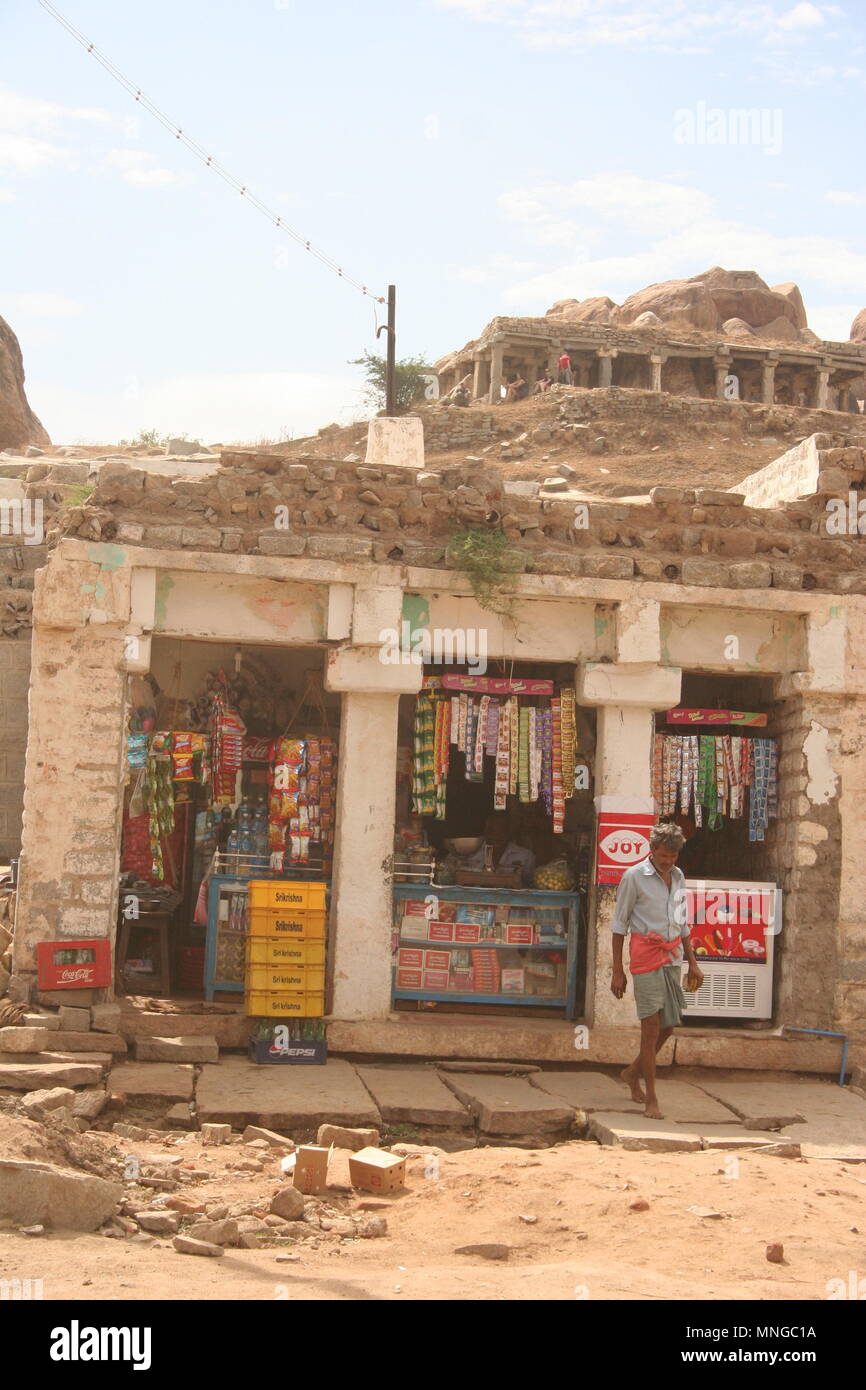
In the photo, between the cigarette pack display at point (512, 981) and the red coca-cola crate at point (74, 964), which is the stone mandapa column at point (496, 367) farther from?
the red coca-cola crate at point (74, 964)

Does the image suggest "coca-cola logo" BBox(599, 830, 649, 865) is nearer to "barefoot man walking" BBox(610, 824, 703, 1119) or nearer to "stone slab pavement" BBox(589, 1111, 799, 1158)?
"barefoot man walking" BBox(610, 824, 703, 1119)

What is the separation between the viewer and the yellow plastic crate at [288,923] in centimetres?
919

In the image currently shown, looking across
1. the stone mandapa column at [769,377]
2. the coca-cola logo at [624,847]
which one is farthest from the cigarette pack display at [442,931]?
the stone mandapa column at [769,377]

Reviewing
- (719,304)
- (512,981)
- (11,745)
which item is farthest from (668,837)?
(719,304)

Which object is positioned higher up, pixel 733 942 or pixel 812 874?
pixel 812 874

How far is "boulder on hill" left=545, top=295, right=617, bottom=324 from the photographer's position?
155 ft

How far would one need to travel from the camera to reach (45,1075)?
7.86 metres

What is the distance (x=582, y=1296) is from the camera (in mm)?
4738

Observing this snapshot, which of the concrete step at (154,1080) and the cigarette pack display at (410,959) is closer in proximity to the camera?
the concrete step at (154,1080)

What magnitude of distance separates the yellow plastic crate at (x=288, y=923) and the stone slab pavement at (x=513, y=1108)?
4.41ft

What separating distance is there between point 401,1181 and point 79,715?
383 centimetres

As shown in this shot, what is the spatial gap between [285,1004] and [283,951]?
0.34 m

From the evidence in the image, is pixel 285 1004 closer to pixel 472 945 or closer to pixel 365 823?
pixel 365 823

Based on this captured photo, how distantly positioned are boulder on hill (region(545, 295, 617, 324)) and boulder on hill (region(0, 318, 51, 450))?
70.0 feet
